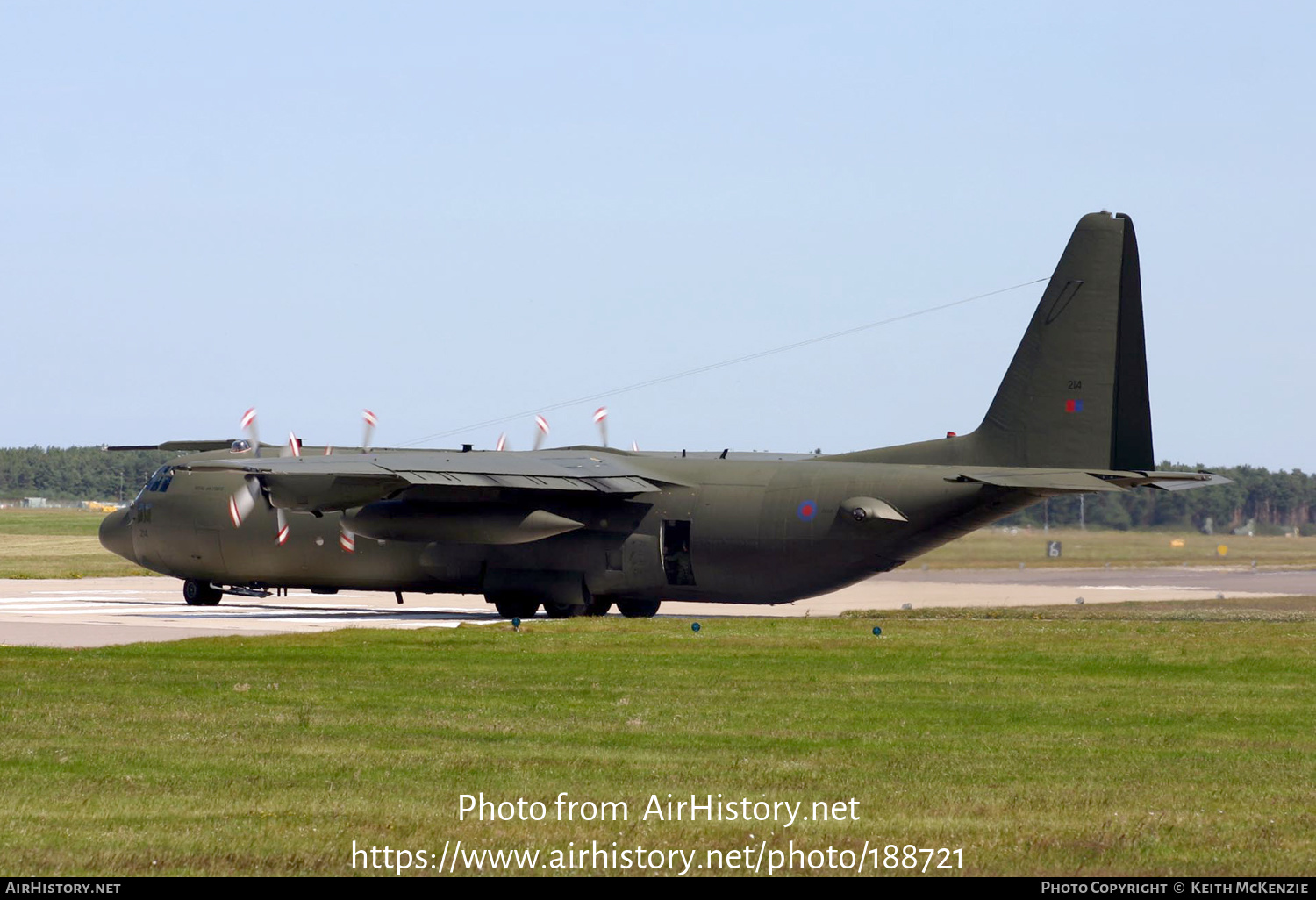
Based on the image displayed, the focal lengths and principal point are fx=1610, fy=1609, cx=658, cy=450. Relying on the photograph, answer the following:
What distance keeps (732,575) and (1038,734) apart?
1700 cm

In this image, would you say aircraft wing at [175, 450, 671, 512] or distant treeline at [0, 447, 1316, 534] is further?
distant treeline at [0, 447, 1316, 534]

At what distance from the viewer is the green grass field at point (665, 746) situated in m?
11.2

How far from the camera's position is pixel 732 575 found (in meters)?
33.5

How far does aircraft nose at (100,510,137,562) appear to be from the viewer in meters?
41.2

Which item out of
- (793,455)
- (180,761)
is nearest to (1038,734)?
(180,761)


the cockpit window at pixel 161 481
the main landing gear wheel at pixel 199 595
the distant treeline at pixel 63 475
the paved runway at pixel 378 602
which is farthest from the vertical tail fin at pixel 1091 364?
the distant treeline at pixel 63 475

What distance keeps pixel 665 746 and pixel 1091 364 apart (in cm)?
1802

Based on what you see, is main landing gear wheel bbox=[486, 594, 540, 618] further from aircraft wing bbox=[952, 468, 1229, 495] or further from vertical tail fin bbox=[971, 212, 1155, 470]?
vertical tail fin bbox=[971, 212, 1155, 470]

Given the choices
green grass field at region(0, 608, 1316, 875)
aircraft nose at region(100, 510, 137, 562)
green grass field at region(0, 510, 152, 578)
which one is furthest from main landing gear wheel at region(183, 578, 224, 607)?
green grass field at region(0, 510, 152, 578)

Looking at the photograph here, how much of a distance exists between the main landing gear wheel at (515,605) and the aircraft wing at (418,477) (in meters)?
2.89

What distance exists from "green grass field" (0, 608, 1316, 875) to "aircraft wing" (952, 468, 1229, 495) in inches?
141

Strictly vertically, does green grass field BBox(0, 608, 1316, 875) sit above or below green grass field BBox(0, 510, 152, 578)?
below

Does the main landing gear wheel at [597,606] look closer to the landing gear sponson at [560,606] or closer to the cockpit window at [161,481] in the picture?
the landing gear sponson at [560,606]

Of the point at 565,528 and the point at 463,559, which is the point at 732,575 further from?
the point at 463,559
